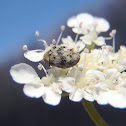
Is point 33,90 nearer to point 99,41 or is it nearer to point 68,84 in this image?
point 68,84

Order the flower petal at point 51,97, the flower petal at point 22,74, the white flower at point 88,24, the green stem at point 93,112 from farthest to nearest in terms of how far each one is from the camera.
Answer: the white flower at point 88,24
the green stem at point 93,112
the flower petal at point 22,74
the flower petal at point 51,97

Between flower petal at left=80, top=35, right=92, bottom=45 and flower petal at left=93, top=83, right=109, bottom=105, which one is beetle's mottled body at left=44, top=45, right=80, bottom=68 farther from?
flower petal at left=80, top=35, right=92, bottom=45

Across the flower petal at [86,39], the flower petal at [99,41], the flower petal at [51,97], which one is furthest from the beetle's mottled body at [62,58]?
the flower petal at [99,41]

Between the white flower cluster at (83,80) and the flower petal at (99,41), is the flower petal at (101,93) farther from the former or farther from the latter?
the flower petal at (99,41)

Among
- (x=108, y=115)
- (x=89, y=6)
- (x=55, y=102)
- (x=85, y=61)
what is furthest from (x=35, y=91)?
(x=89, y=6)

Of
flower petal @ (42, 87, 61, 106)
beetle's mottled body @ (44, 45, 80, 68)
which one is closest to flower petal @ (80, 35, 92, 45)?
beetle's mottled body @ (44, 45, 80, 68)

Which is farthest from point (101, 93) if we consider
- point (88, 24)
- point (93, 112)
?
point (88, 24)

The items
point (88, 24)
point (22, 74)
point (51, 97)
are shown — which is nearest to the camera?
point (51, 97)
